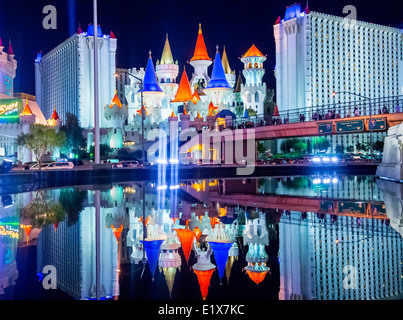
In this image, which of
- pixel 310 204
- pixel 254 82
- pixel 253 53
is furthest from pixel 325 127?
pixel 253 53

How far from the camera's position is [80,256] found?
6.73 metres

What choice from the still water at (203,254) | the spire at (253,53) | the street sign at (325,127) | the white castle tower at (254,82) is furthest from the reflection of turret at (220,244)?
the spire at (253,53)

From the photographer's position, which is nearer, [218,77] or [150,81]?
[218,77]

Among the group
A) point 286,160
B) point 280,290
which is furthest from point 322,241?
point 286,160

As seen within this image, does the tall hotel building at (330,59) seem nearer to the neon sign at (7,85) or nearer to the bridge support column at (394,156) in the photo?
the neon sign at (7,85)

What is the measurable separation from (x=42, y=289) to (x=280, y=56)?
9680cm

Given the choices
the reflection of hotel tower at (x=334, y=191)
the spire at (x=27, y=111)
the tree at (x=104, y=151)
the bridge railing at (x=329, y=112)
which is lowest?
the reflection of hotel tower at (x=334, y=191)

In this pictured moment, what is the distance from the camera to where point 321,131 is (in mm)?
39750

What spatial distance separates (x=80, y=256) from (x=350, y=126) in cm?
3392

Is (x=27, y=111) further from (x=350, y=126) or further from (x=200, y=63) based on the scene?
(x=350, y=126)

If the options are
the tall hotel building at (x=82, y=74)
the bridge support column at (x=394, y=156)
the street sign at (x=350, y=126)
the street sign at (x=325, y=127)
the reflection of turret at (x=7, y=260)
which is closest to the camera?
the reflection of turret at (x=7, y=260)

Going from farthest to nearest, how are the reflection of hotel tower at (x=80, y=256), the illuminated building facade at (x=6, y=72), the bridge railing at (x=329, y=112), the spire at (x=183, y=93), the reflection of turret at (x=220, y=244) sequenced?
the spire at (x=183, y=93), the illuminated building facade at (x=6, y=72), the bridge railing at (x=329, y=112), the reflection of turret at (x=220, y=244), the reflection of hotel tower at (x=80, y=256)

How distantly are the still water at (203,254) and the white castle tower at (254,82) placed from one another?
7996 cm

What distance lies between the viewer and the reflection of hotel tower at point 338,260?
16.0 ft
